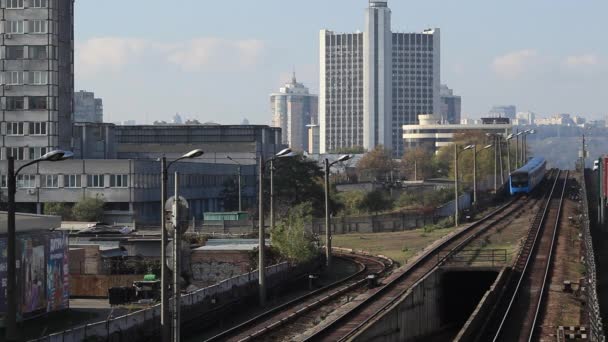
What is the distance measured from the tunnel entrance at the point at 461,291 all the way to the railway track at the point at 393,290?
1.20m

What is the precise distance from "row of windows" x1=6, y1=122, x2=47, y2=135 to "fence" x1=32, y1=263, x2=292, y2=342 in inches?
2560

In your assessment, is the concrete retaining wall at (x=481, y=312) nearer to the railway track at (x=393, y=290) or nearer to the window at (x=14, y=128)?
the railway track at (x=393, y=290)

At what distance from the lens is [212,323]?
1805 inches

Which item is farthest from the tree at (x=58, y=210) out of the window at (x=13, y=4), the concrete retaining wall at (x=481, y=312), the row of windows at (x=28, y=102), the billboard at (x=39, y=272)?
the billboard at (x=39, y=272)

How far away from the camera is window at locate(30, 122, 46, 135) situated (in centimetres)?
11050

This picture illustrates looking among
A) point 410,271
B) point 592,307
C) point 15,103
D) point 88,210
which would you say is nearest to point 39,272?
point 592,307

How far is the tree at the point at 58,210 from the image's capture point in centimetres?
9788

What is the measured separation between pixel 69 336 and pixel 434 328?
23.7 m

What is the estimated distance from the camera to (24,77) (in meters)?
110

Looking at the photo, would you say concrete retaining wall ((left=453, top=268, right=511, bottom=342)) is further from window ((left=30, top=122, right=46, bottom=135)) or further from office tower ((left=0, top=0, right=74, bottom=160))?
window ((left=30, top=122, right=46, bottom=135))

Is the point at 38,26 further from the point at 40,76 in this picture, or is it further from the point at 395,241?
the point at 395,241

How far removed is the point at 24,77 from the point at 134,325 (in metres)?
76.3

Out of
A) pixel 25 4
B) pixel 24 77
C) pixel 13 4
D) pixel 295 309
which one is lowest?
pixel 295 309

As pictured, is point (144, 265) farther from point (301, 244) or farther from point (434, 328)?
point (434, 328)
